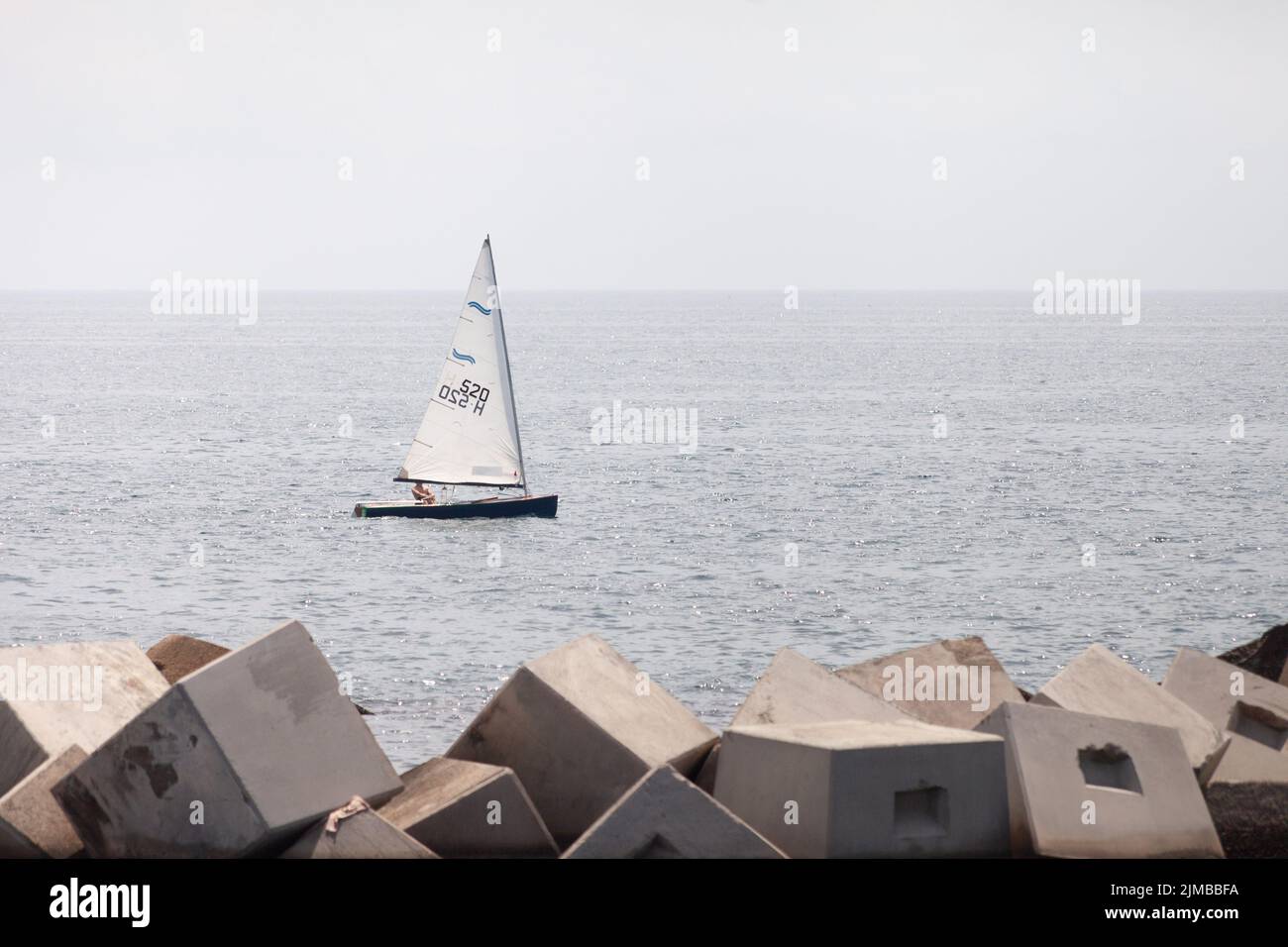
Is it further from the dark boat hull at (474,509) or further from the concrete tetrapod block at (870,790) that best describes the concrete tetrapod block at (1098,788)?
the dark boat hull at (474,509)

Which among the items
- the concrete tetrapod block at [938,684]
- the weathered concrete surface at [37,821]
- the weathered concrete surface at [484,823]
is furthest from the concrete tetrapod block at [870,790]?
the weathered concrete surface at [37,821]

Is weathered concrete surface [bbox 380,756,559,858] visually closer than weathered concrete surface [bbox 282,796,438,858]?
No

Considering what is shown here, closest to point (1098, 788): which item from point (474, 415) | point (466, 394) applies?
point (474, 415)

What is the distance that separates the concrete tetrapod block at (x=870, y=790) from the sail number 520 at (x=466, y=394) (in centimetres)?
3900

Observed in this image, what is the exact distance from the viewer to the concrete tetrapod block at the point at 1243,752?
10633mm

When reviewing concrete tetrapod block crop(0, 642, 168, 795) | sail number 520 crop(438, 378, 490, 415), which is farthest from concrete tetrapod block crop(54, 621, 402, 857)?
sail number 520 crop(438, 378, 490, 415)

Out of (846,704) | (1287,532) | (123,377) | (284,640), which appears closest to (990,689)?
(846,704)

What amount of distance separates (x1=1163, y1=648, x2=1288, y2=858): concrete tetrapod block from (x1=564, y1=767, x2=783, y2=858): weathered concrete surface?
3488mm

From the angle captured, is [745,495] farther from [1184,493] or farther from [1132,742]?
[1132,742]

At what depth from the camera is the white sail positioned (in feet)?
158

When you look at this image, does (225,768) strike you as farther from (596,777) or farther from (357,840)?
(596,777)

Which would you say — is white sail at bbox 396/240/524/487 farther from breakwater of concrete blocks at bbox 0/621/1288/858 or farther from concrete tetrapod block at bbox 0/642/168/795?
breakwater of concrete blocks at bbox 0/621/1288/858

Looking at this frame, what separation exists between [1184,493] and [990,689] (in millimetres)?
45258

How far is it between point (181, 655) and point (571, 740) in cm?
536
